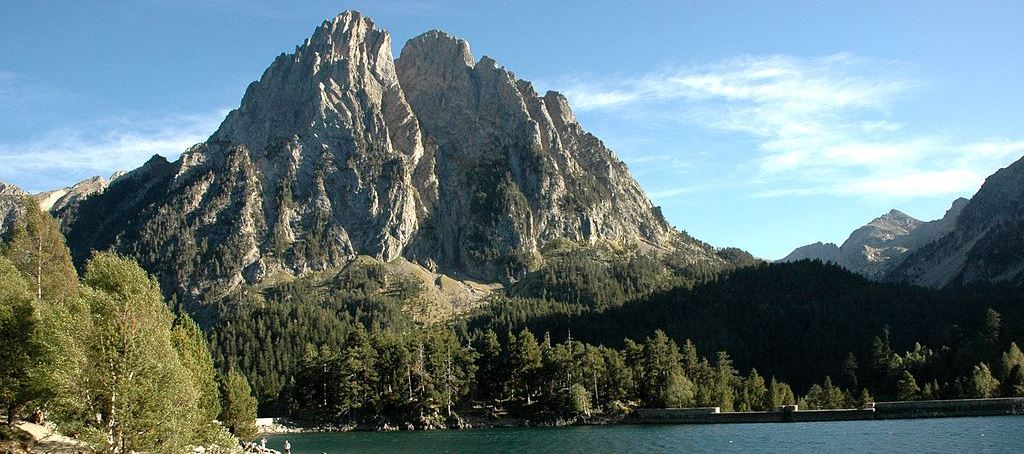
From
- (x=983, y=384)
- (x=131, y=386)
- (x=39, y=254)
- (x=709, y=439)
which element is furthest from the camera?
(x=983, y=384)

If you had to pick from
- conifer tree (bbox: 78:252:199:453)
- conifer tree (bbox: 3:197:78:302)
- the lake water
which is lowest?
the lake water

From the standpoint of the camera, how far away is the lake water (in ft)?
273

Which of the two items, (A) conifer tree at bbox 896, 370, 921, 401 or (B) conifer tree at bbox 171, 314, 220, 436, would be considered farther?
(A) conifer tree at bbox 896, 370, 921, 401

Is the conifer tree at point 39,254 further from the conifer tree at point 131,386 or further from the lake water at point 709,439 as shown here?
the lake water at point 709,439

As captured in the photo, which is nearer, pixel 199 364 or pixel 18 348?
pixel 18 348

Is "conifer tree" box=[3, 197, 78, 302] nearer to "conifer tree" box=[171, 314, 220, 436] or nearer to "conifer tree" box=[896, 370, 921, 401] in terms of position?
"conifer tree" box=[171, 314, 220, 436]

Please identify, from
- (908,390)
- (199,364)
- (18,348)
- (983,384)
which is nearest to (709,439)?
(199,364)

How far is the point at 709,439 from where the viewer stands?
96188mm

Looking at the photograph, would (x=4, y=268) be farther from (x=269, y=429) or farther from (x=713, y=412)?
(x=713, y=412)

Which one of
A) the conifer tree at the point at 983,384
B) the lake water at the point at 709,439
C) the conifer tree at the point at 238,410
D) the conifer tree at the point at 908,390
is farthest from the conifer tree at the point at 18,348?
the conifer tree at the point at 983,384

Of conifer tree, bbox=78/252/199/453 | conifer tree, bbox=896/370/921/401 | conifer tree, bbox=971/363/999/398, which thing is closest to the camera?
conifer tree, bbox=78/252/199/453

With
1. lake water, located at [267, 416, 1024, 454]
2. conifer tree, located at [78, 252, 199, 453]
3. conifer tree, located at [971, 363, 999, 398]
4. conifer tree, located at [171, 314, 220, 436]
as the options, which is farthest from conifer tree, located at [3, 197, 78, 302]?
conifer tree, located at [971, 363, 999, 398]

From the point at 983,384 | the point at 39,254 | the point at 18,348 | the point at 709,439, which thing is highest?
the point at 39,254

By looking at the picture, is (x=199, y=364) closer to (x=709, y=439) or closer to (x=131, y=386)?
(x=131, y=386)
